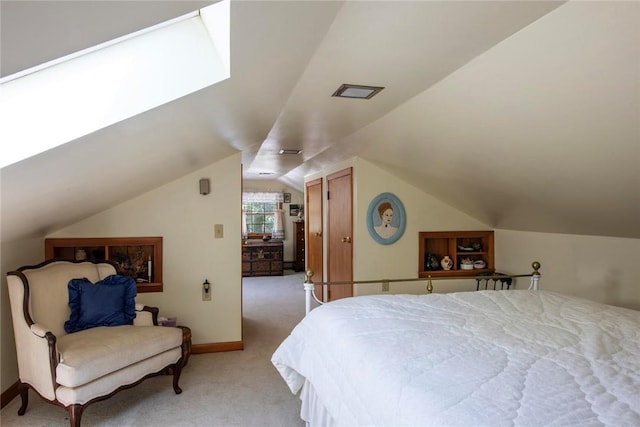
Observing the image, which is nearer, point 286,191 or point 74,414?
point 74,414

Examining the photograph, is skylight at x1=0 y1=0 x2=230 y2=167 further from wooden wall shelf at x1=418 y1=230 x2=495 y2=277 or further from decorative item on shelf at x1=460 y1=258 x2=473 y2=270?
decorative item on shelf at x1=460 y1=258 x2=473 y2=270

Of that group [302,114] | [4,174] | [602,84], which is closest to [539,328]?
[602,84]

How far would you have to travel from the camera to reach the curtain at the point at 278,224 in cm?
869

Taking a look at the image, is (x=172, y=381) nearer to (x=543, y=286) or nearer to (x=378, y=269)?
(x=378, y=269)

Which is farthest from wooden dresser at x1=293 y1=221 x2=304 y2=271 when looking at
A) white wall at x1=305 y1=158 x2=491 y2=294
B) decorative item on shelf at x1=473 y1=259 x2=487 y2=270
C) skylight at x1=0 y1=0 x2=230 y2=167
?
skylight at x1=0 y1=0 x2=230 y2=167

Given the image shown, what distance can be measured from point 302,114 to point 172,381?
2380 millimetres

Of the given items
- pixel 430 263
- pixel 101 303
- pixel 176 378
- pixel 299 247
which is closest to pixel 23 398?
pixel 101 303

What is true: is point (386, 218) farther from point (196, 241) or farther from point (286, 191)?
point (286, 191)

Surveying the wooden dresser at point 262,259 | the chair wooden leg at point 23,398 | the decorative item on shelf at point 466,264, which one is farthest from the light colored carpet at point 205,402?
the wooden dresser at point 262,259

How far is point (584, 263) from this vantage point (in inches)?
128

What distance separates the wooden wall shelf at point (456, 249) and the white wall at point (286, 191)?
4779 mm

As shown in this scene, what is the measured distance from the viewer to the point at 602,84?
5.18 feet

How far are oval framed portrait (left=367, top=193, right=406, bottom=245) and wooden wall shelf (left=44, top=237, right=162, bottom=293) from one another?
223cm

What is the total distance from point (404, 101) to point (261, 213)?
6704 millimetres
